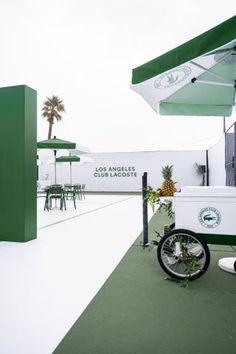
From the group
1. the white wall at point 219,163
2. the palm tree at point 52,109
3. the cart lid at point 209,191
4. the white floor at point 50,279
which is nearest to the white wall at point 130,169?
the white wall at point 219,163

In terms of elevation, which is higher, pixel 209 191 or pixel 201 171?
pixel 201 171

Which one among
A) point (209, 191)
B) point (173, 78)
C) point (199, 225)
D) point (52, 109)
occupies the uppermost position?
point (52, 109)

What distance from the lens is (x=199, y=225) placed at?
7.86 feet

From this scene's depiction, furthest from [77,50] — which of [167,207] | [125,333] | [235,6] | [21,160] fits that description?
[125,333]

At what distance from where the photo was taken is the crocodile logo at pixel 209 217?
7.68ft

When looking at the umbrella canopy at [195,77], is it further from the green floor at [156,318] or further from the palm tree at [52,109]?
the palm tree at [52,109]

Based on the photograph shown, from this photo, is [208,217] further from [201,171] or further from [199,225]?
[201,171]

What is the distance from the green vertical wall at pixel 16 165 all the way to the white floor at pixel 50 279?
253 millimetres

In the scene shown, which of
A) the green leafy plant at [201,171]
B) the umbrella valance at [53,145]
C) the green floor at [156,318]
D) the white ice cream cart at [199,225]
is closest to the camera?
the green floor at [156,318]

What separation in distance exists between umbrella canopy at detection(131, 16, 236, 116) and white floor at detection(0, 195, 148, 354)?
193 cm

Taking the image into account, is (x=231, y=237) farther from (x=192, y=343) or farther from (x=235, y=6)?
(x=235, y=6)

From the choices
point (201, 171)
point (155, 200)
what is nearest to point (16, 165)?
point (155, 200)

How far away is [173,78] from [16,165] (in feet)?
8.54

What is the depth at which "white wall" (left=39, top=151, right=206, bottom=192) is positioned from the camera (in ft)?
57.9
